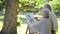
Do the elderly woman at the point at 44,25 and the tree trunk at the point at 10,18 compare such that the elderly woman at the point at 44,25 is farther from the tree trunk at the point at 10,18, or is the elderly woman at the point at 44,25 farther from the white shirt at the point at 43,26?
the tree trunk at the point at 10,18

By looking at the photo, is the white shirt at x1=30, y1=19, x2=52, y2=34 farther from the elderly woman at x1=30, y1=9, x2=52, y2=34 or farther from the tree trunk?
the tree trunk

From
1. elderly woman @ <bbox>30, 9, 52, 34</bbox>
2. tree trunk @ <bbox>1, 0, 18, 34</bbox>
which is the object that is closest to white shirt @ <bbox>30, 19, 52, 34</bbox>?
elderly woman @ <bbox>30, 9, 52, 34</bbox>

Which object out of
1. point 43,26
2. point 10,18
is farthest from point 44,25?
point 10,18

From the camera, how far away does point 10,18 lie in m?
11.1

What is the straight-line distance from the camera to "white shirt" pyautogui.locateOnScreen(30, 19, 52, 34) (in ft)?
11.6

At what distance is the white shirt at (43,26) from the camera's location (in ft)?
11.6

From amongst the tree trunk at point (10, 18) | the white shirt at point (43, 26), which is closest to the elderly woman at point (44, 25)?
the white shirt at point (43, 26)

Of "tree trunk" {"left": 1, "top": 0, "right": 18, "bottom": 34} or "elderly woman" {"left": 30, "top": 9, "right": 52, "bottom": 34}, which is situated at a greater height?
"elderly woman" {"left": 30, "top": 9, "right": 52, "bottom": 34}

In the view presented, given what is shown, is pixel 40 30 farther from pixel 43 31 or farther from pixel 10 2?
pixel 10 2

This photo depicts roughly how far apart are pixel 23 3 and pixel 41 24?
28.0 ft

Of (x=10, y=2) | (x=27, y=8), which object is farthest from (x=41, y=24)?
(x=27, y=8)

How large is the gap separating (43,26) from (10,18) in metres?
7.65

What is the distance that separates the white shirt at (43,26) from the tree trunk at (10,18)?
24.2 feet

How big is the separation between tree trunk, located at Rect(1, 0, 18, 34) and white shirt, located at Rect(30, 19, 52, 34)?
7.38 meters
